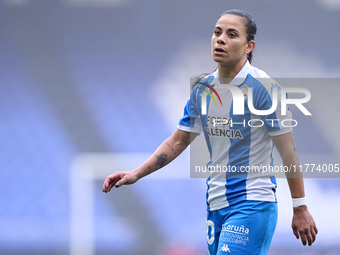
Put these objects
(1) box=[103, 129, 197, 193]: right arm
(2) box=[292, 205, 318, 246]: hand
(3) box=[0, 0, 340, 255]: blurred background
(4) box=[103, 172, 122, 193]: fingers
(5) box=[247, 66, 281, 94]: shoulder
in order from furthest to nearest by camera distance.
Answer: (3) box=[0, 0, 340, 255]: blurred background
(1) box=[103, 129, 197, 193]: right arm
(4) box=[103, 172, 122, 193]: fingers
(5) box=[247, 66, 281, 94]: shoulder
(2) box=[292, 205, 318, 246]: hand

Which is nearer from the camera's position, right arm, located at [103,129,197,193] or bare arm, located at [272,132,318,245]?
bare arm, located at [272,132,318,245]

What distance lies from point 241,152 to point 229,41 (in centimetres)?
61

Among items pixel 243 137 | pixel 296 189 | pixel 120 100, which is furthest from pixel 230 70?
pixel 120 100

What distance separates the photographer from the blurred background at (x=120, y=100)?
6.01 meters

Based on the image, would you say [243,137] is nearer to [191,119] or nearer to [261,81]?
[261,81]

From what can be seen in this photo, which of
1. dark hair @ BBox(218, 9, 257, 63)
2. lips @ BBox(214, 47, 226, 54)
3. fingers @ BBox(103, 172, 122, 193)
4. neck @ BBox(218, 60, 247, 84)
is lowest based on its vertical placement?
fingers @ BBox(103, 172, 122, 193)

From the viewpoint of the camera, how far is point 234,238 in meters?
2.61

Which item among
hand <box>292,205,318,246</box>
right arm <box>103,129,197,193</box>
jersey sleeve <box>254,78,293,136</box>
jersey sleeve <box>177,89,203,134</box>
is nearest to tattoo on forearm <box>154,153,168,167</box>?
right arm <box>103,129,197,193</box>

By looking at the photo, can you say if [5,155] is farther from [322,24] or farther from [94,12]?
[322,24]


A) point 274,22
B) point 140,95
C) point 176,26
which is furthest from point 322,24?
point 140,95

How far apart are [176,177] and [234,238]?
11.3 ft

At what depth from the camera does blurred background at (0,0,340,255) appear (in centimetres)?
601

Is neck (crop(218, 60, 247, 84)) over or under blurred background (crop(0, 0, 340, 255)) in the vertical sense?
under

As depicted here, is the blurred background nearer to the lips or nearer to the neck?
→ the neck
